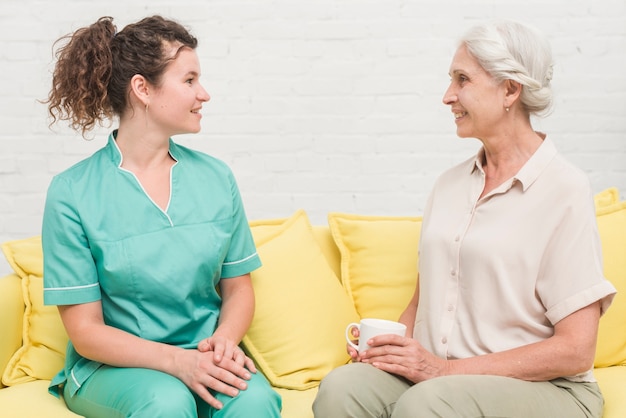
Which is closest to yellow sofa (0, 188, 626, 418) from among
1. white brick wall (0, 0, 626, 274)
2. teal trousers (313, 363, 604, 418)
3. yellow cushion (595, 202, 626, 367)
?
yellow cushion (595, 202, 626, 367)

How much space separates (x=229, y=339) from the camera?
188 centimetres

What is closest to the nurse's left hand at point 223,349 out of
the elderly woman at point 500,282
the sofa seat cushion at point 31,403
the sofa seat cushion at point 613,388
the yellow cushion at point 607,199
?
the elderly woman at point 500,282

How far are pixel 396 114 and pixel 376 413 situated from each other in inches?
58.1

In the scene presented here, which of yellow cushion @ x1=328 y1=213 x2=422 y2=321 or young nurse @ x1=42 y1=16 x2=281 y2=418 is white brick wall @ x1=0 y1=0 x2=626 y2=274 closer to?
yellow cushion @ x1=328 y1=213 x2=422 y2=321

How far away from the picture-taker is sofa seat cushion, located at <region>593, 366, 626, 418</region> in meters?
1.79

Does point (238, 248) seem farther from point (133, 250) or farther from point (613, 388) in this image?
point (613, 388)

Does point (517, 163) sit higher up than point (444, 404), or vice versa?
point (517, 163)

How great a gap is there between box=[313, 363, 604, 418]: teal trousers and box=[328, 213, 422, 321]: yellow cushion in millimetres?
499

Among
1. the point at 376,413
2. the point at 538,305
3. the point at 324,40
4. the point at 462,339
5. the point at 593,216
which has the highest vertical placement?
the point at 324,40

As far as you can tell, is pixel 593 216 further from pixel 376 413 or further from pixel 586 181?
pixel 376 413

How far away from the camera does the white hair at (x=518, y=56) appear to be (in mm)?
1796

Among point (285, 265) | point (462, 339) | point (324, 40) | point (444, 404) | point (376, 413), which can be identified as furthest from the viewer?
point (324, 40)

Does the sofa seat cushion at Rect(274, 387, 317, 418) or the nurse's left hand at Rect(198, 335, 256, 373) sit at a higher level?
the nurse's left hand at Rect(198, 335, 256, 373)

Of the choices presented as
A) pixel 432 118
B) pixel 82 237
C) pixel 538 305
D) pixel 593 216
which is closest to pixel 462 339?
pixel 538 305
